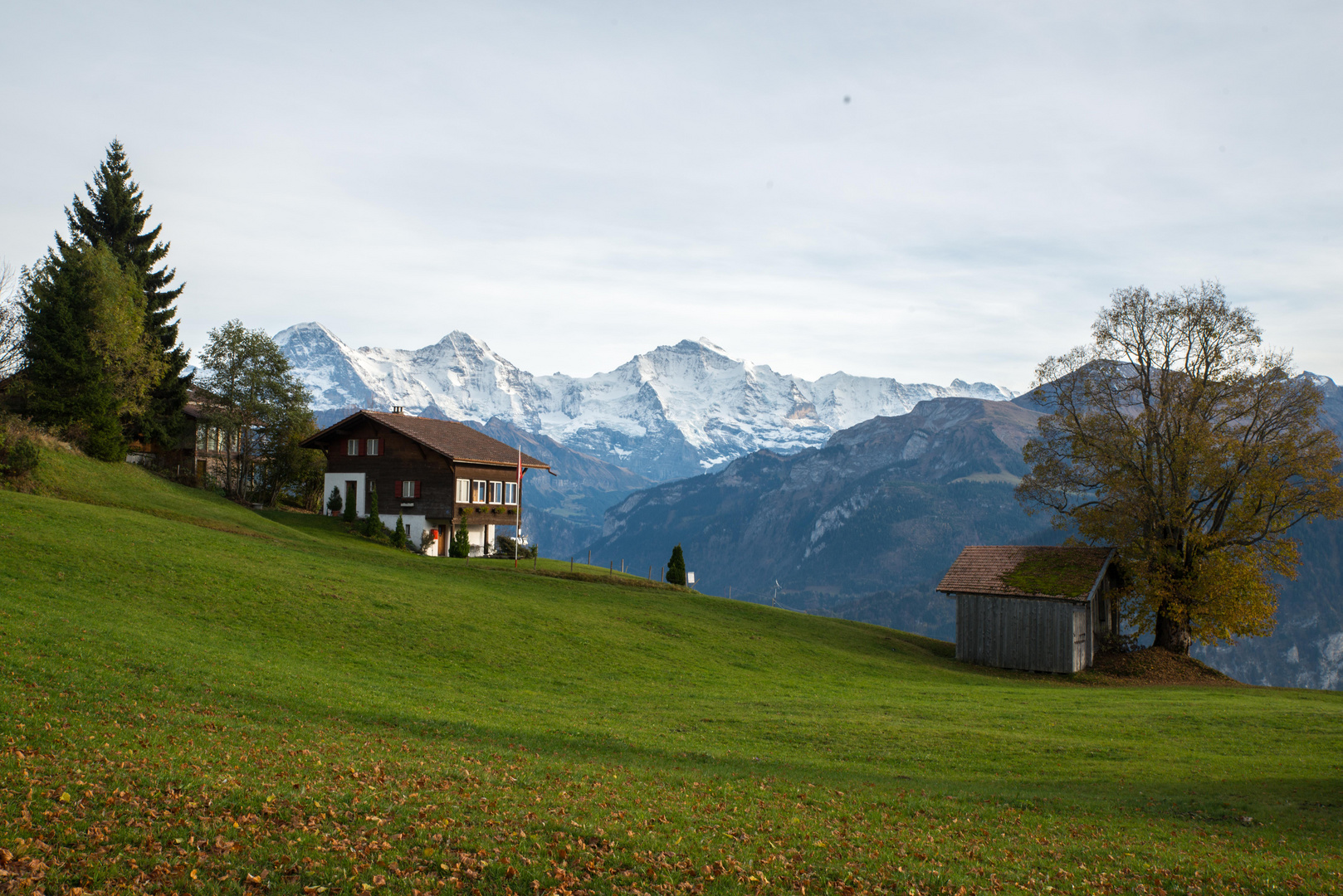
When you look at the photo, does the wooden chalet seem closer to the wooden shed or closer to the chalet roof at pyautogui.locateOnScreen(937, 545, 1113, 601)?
the chalet roof at pyautogui.locateOnScreen(937, 545, 1113, 601)

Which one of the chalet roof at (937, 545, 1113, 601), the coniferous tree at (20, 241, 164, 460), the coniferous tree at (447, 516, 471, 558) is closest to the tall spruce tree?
the coniferous tree at (20, 241, 164, 460)

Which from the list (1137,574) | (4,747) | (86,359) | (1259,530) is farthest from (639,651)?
(86,359)

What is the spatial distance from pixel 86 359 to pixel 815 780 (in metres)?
56.5

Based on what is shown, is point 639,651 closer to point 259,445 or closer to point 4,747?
point 4,747

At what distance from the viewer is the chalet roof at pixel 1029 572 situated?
45.3 m

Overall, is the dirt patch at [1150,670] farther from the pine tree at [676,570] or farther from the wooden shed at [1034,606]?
the pine tree at [676,570]

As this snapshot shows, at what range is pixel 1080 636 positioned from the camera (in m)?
45.2

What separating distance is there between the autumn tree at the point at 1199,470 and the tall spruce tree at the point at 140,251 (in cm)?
6579

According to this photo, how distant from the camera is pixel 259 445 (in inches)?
2963

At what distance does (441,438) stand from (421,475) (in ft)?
12.4

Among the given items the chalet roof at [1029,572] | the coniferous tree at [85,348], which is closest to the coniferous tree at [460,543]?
the coniferous tree at [85,348]

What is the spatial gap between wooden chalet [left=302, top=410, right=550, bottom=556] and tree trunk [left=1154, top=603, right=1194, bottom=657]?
47.8 meters

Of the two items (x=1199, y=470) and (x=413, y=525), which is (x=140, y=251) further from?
(x=1199, y=470)

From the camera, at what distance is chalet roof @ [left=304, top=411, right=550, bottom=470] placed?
6731cm
